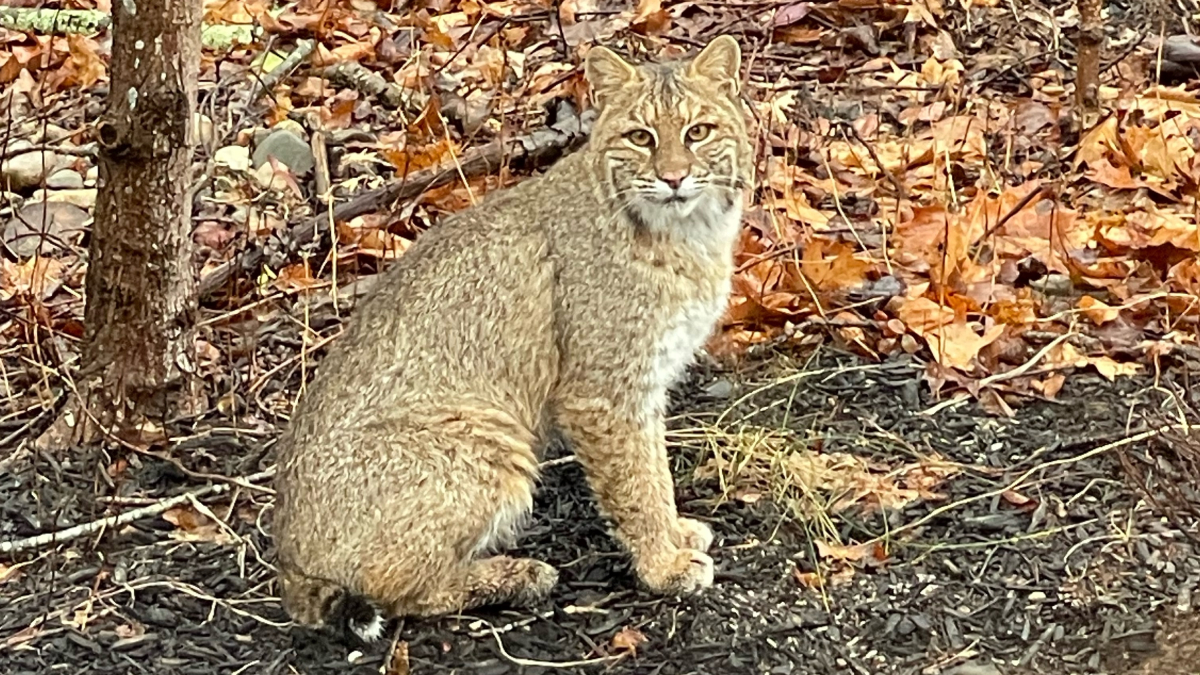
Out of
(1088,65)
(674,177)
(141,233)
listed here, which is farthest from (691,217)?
(1088,65)

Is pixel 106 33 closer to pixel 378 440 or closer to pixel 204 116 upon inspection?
pixel 204 116

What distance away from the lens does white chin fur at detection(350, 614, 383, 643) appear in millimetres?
4055

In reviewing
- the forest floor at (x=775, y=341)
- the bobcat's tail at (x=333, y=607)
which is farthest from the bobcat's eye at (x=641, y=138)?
the bobcat's tail at (x=333, y=607)

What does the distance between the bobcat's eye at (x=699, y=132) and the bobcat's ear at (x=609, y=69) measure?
9.9 inches

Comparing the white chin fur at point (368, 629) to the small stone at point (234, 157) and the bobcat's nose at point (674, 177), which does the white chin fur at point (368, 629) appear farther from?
the small stone at point (234, 157)

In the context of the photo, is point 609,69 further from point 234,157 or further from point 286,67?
point 286,67

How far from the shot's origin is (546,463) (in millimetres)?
4910

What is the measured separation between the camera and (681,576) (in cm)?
422

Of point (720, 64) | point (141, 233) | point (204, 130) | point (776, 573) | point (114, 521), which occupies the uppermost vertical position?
point (720, 64)

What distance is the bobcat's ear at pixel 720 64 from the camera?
14.5 ft

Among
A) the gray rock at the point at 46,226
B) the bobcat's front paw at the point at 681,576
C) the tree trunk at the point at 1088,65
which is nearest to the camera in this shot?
the bobcat's front paw at the point at 681,576

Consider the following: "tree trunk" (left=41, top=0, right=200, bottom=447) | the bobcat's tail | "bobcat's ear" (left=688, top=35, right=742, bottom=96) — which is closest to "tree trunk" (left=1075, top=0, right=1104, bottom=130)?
"bobcat's ear" (left=688, top=35, right=742, bottom=96)

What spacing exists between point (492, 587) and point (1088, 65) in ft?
11.4

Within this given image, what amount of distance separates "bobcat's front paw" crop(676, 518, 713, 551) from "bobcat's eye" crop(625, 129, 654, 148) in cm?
99
